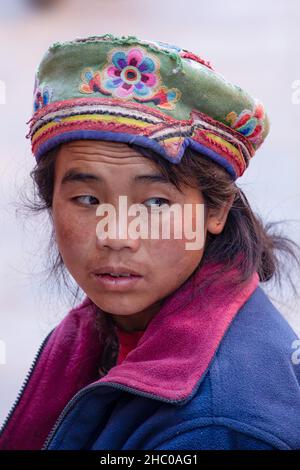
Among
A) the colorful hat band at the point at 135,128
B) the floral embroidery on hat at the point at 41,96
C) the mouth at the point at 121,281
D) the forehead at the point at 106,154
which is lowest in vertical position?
the mouth at the point at 121,281

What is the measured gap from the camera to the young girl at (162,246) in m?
1.51

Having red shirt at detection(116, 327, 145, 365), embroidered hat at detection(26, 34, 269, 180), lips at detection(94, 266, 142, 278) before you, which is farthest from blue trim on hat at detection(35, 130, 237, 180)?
red shirt at detection(116, 327, 145, 365)

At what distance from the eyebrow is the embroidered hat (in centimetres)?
5

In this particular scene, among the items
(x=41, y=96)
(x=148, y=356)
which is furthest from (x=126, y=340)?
(x=41, y=96)

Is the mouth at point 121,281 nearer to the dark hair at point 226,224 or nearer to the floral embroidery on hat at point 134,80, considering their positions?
the dark hair at point 226,224

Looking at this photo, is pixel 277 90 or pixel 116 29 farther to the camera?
pixel 116 29

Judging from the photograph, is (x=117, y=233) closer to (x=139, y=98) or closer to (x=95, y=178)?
(x=95, y=178)

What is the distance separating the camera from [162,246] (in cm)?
163

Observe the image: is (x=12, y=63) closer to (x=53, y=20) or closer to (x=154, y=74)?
(x=53, y=20)

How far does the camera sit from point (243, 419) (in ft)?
4.83

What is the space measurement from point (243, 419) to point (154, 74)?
712mm

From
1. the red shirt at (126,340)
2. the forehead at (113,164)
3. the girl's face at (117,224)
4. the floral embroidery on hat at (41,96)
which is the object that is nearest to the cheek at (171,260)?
the girl's face at (117,224)

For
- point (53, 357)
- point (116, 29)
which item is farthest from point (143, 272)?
point (116, 29)

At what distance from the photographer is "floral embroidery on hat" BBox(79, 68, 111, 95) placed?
1595mm
